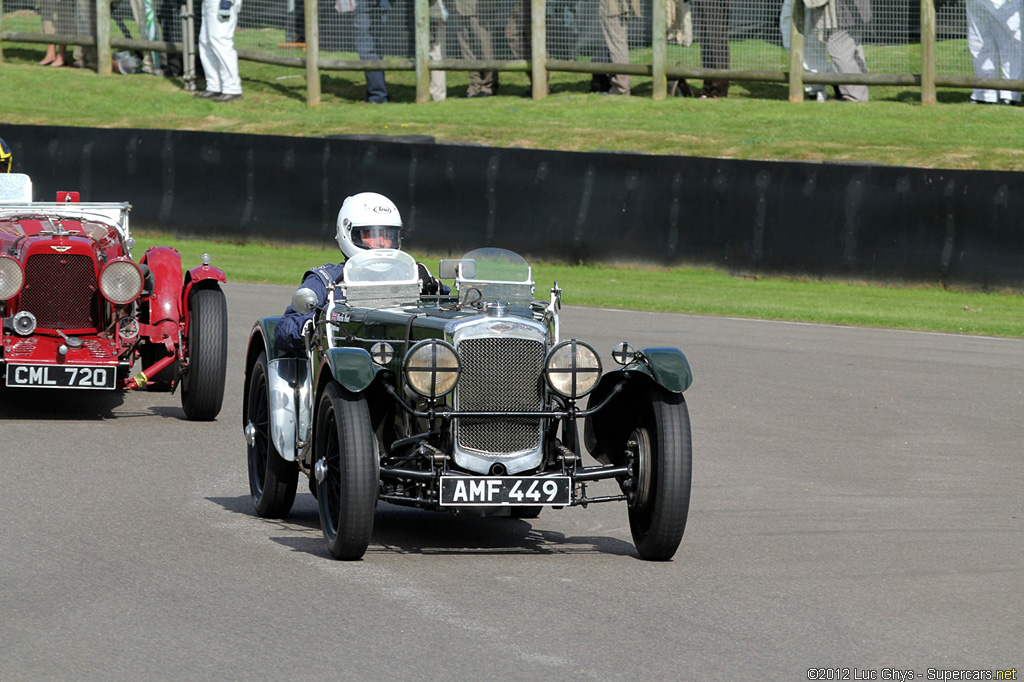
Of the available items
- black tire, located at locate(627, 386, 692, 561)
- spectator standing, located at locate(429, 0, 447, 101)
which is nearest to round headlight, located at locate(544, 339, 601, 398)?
black tire, located at locate(627, 386, 692, 561)

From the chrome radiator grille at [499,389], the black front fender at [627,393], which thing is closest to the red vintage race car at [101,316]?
the black front fender at [627,393]

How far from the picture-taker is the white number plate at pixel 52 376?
10.2m

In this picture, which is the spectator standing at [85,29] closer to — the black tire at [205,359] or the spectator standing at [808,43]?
the spectator standing at [808,43]

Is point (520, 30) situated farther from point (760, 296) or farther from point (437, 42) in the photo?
point (760, 296)

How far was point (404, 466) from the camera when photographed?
6.81 metres

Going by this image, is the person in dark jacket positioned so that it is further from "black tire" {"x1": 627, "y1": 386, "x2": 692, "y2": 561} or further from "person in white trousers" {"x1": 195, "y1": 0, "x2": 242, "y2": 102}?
"person in white trousers" {"x1": 195, "y1": 0, "x2": 242, "y2": 102}

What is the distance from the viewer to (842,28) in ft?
76.4

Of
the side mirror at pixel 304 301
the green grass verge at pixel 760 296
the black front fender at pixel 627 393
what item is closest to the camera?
the black front fender at pixel 627 393

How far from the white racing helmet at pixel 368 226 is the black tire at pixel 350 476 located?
139 centimetres

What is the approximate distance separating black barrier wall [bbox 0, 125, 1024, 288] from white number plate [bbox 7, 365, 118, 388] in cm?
897

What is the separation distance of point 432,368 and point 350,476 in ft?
1.89

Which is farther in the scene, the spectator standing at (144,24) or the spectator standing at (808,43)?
the spectator standing at (144,24)

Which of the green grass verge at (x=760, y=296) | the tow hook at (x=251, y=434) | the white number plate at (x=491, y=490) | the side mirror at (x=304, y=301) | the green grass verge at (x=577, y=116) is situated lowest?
the green grass verge at (x=760, y=296)

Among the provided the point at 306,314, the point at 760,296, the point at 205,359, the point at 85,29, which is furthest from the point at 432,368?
the point at 85,29
